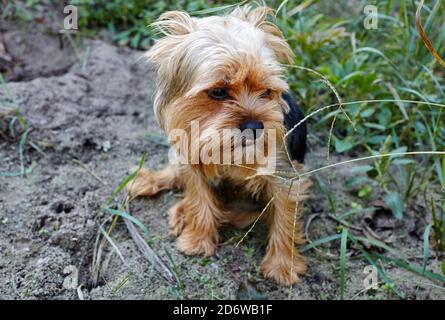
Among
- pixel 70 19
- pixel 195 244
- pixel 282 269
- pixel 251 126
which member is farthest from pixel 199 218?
pixel 70 19

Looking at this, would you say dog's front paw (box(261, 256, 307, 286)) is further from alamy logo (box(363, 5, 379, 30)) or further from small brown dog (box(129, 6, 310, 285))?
alamy logo (box(363, 5, 379, 30))

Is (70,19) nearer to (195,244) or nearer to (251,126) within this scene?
(195,244)

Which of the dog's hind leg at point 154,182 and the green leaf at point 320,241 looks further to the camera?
the dog's hind leg at point 154,182

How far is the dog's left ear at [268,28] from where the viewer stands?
10.4 ft

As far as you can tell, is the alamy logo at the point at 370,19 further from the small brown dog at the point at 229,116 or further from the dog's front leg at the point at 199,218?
the dog's front leg at the point at 199,218

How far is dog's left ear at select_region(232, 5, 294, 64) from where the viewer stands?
316 centimetres

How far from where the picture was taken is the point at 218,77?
2.82 m

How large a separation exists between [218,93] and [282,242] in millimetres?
1084

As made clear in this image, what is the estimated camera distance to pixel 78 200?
12.0 feet

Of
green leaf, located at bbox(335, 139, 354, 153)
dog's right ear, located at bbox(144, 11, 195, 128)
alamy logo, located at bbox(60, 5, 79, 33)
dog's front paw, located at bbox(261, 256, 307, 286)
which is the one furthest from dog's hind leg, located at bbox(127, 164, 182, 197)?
alamy logo, located at bbox(60, 5, 79, 33)

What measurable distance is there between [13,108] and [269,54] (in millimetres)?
2183

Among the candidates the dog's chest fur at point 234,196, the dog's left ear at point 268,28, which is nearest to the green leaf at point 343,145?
the dog's chest fur at point 234,196

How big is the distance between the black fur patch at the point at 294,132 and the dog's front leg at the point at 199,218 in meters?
0.62

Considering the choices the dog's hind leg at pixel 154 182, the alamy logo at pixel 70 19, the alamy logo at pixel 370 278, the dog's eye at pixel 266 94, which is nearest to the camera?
the dog's eye at pixel 266 94
